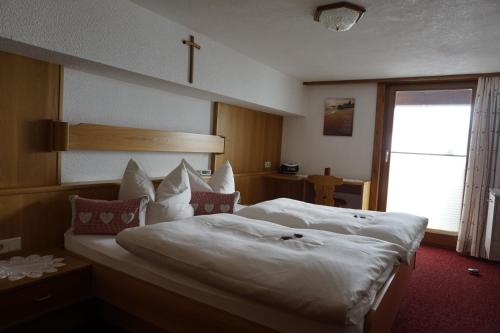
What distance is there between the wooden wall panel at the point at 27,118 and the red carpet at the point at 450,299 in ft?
8.77

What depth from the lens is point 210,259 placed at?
1.63 meters

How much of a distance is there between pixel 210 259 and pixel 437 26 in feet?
7.89

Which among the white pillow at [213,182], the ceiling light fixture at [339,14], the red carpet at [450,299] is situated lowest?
the red carpet at [450,299]

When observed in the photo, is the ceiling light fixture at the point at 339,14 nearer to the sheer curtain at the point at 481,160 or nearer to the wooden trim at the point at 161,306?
the wooden trim at the point at 161,306

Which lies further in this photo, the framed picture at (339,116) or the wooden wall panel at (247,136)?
the framed picture at (339,116)

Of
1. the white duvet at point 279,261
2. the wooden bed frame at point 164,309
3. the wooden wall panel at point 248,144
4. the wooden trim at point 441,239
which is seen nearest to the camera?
the white duvet at point 279,261

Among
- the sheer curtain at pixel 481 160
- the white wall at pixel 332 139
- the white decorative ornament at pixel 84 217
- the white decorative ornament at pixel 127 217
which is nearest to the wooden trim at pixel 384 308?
the white decorative ornament at pixel 127 217

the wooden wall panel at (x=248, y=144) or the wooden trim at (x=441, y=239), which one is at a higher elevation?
the wooden wall panel at (x=248, y=144)

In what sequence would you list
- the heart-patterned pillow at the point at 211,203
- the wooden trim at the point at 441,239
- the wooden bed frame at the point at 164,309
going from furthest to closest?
the wooden trim at the point at 441,239 → the heart-patterned pillow at the point at 211,203 → the wooden bed frame at the point at 164,309

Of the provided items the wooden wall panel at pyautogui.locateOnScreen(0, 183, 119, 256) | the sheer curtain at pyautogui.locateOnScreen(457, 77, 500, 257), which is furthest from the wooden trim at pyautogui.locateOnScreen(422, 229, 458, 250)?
the wooden wall panel at pyautogui.locateOnScreen(0, 183, 119, 256)

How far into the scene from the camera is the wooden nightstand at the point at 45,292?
1685mm

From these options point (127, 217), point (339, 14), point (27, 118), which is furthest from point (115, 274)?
point (339, 14)

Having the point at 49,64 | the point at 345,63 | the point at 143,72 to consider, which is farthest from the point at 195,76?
the point at 345,63

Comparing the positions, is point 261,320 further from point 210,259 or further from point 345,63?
point 345,63
